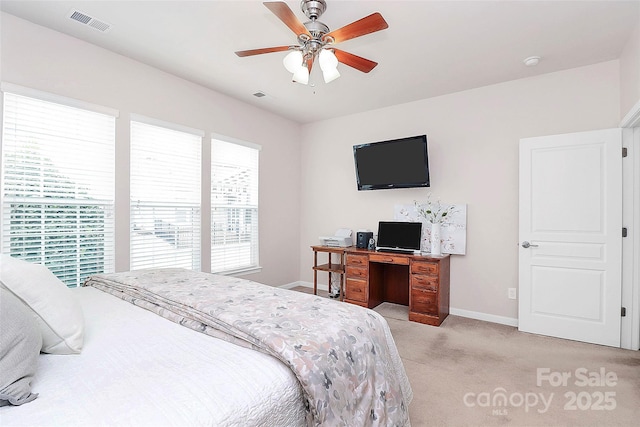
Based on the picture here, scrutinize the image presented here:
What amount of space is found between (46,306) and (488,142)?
394cm

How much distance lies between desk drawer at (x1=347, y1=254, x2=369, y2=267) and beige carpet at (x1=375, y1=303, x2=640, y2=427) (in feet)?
2.90

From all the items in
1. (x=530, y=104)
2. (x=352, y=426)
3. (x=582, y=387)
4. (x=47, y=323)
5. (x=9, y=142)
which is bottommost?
(x=582, y=387)

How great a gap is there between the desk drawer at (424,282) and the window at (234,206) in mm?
2099

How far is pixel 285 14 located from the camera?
70.6 inches

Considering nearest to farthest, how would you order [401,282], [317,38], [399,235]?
[317,38]
[399,235]
[401,282]

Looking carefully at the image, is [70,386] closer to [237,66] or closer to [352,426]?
[352,426]

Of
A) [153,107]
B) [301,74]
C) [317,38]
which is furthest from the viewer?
[153,107]

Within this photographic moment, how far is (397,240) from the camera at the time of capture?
4.05 meters

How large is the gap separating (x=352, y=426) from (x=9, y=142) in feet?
9.99

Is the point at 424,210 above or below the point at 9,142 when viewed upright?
below

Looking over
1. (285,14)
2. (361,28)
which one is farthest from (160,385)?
(361,28)

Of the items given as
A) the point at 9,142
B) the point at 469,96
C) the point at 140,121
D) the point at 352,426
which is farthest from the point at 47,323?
the point at 469,96

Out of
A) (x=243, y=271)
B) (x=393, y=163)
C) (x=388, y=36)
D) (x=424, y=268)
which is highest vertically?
(x=388, y=36)

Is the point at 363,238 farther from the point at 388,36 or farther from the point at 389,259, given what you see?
the point at 388,36
